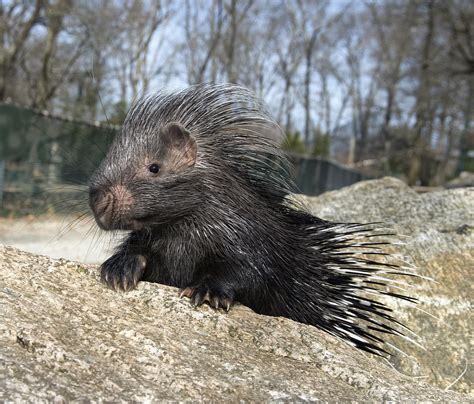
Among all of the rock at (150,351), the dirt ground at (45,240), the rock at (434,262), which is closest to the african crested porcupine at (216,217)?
the rock at (150,351)

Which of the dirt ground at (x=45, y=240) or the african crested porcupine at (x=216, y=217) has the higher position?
the african crested porcupine at (x=216, y=217)

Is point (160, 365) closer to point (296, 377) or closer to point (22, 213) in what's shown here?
point (296, 377)

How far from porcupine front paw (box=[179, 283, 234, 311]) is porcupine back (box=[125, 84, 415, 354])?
18 centimetres

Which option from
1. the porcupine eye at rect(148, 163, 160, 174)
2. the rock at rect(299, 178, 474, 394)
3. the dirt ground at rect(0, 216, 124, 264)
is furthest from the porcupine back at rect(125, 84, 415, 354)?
the dirt ground at rect(0, 216, 124, 264)

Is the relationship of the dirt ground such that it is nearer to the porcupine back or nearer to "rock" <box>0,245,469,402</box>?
the porcupine back

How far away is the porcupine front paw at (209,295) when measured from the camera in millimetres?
1796

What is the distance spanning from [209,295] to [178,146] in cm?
61

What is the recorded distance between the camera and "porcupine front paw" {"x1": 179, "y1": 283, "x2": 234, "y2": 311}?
1796 mm

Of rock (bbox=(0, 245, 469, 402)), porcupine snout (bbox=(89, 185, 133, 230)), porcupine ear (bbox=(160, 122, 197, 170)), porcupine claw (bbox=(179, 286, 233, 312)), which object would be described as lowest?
rock (bbox=(0, 245, 469, 402))

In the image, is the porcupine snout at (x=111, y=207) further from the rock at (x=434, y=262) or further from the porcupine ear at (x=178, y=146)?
the rock at (x=434, y=262)

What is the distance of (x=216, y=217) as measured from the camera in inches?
79.9

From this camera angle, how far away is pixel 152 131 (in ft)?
6.98

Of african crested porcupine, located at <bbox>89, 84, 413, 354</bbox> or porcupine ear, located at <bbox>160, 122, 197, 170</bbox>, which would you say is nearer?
african crested porcupine, located at <bbox>89, 84, 413, 354</bbox>

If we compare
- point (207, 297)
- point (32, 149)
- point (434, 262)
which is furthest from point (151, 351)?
point (32, 149)
